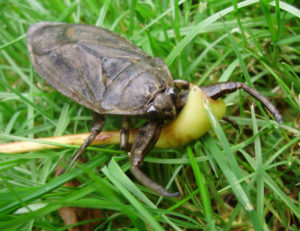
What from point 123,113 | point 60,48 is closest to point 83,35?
point 60,48

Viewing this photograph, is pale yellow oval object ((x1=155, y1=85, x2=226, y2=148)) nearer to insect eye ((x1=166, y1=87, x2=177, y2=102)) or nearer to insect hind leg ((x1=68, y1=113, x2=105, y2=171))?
insect eye ((x1=166, y1=87, x2=177, y2=102))

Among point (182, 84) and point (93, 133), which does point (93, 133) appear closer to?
point (93, 133)

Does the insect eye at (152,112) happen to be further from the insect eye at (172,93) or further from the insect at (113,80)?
the insect eye at (172,93)

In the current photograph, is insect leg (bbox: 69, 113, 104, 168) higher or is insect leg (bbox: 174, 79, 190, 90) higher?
insect leg (bbox: 174, 79, 190, 90)

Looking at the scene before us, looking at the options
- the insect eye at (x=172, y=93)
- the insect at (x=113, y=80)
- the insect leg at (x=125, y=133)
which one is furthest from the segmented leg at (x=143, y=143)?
the insect eye at (x=172, y=93)

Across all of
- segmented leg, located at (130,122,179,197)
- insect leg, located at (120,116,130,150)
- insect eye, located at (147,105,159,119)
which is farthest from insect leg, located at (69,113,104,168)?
insect eye, located at (147,105,159,119)

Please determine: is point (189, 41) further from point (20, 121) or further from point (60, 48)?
point (20, 121)

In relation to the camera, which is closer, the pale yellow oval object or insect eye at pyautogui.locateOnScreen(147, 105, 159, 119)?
the pale yellow oval object

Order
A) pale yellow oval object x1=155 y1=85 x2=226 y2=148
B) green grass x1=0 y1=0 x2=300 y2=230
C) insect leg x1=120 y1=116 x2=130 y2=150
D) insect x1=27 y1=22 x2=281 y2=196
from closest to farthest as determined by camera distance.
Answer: green grass x1=0 y1=0 x2=300 y2=230 < pale yellow oval object x1=155 y1=85 x2=226 y2=148 < insect x1=27 y1=22 x2=281 y2=196 < insect leg x1=120 y1=116 x2=130 y2=150
